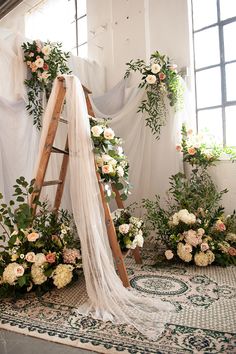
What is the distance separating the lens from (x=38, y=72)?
10.3ft

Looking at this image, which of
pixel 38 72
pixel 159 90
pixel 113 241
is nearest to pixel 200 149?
pixel 159 90

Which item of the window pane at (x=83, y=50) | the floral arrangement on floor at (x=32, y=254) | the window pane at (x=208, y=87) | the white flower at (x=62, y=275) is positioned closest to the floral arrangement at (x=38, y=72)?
the floral arrangement on floor at (x=32, y=254)

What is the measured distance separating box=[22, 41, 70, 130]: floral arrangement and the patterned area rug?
1.79 m

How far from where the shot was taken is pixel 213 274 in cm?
266

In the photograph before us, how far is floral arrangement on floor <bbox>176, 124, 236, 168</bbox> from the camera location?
321 centimetres

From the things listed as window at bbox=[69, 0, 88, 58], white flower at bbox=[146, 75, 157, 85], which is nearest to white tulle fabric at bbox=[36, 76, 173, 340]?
white flower at bbox=[146, 75, 157, 85]

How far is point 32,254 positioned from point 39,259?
0.07 meters

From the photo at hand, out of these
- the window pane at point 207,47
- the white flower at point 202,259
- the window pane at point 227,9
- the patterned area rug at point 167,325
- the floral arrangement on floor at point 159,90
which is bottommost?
the patterned area rug at point 167,325

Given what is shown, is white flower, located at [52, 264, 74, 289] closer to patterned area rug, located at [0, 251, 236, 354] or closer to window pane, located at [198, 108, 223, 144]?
patterned area rug, located at [0, 251, 236, 354]

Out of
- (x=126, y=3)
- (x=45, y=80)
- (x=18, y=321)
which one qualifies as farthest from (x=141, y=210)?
(x=126, y=3)

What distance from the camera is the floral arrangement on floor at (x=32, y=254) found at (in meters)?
2.23

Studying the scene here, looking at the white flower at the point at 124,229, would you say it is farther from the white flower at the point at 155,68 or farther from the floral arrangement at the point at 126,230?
the white flower at the point at 155,68

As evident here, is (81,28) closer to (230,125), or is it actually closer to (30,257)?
(230,125)

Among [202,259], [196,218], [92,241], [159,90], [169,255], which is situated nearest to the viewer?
[92,241]
